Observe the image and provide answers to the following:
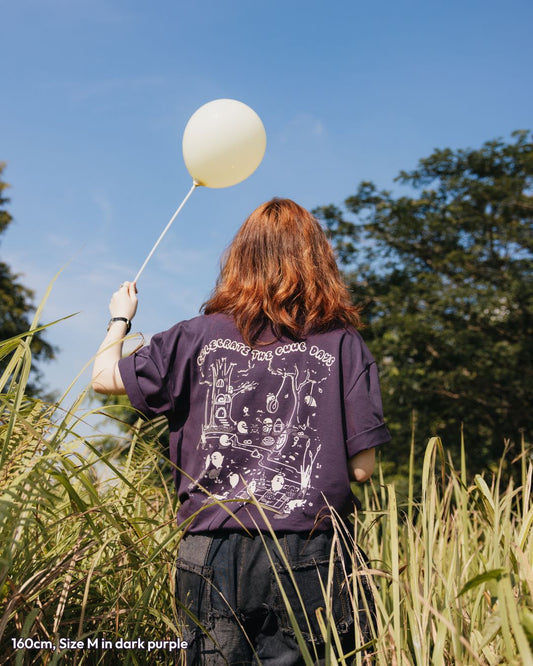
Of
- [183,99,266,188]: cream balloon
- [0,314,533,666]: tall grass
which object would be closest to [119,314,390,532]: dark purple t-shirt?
[0,314,533,666]: tall grass

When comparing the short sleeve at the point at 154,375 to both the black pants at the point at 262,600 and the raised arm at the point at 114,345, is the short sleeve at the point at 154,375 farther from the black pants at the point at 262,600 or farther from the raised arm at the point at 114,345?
the black pants at the point at 262,600

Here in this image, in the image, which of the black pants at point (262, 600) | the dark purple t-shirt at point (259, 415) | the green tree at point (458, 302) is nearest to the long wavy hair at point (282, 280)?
→ the dark purple t-shirt at point (259, 415)

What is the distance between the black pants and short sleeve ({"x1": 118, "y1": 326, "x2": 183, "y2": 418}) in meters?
0.38

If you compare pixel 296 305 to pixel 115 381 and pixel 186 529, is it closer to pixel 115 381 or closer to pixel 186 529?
pixel 115 381

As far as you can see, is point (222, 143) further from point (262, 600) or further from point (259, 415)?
point (262, 600)

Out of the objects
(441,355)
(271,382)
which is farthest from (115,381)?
(441,355)

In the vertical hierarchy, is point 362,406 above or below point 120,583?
above

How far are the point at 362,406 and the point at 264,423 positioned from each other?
26 centimetres

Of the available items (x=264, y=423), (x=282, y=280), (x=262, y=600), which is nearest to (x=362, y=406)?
(x=264, y=423)

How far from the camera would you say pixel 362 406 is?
4.89ft

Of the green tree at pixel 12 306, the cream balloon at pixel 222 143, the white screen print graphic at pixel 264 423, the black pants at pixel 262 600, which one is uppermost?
the green tree at pixel 12 306

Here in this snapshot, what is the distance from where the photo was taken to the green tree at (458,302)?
8047 millimetres

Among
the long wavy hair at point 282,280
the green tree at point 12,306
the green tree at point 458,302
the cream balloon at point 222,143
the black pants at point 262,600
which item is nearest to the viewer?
the black pants at point 262,600

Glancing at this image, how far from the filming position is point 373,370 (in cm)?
156
